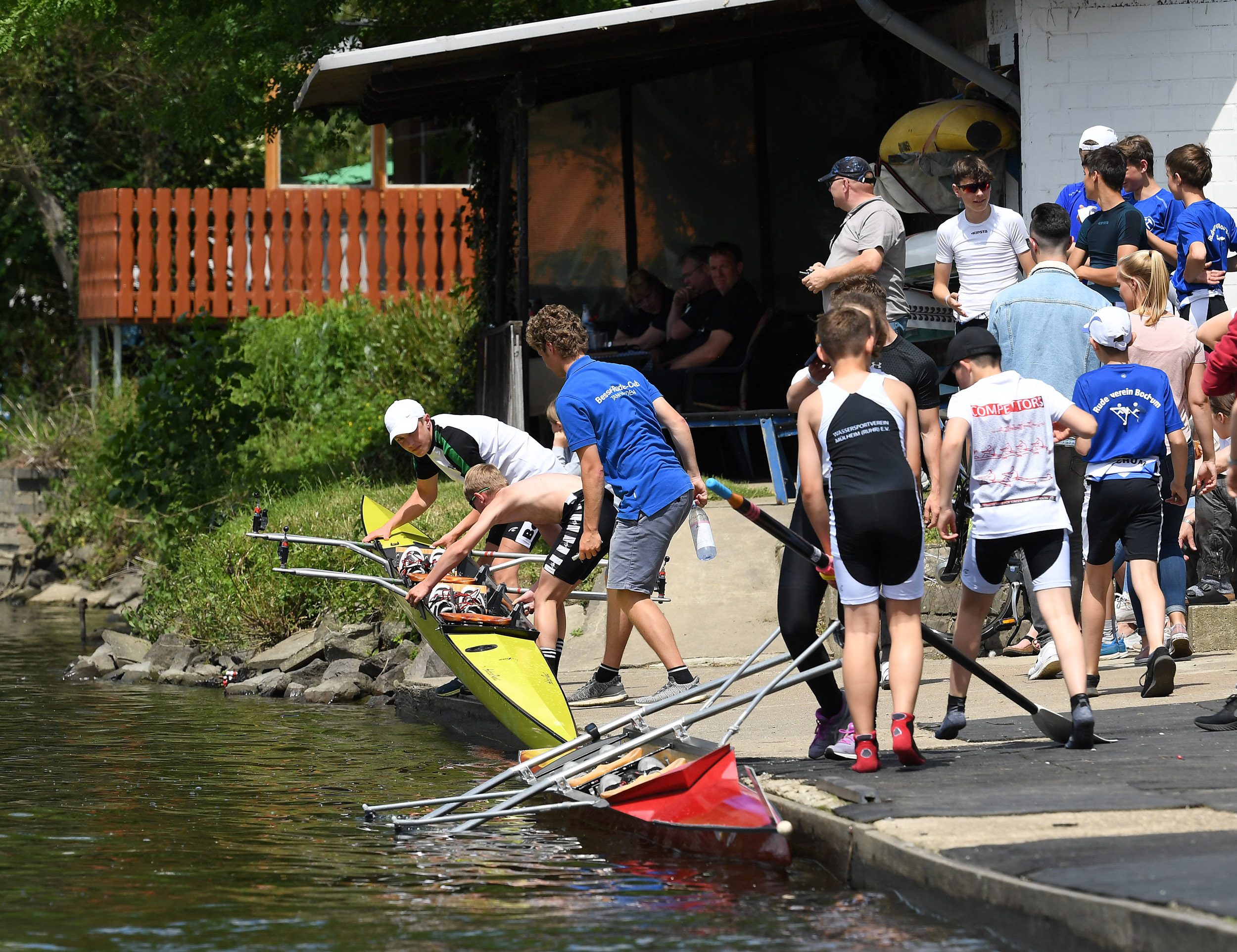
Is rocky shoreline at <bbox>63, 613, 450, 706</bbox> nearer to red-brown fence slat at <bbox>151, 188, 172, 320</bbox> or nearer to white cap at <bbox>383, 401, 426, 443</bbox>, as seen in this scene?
white cap at <bbox>383, 401, 426, 443</bbox>

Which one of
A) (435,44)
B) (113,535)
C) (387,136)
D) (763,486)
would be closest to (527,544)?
(763,486)

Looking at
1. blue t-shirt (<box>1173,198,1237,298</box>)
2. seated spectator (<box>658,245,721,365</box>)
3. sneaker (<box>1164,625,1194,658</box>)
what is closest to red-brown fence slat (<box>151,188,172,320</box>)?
seated spectator (<box>658,245,721,365</box>)

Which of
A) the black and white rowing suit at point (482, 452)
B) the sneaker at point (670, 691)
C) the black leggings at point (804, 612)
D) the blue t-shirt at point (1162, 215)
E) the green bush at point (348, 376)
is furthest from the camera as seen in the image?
the green bush at point (348, 376)

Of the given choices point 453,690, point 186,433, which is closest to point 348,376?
point 186,433

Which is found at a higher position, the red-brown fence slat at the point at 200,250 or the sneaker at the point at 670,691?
the red-brown fence slat at the point at 200,250

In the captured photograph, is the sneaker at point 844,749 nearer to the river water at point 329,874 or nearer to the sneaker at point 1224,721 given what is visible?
the river water at point 329,874

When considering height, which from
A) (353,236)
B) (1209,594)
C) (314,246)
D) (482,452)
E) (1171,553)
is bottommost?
(1209,594)

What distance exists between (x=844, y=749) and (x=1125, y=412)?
2.25 m

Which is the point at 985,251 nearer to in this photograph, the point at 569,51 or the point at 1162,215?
the point at 1162,215

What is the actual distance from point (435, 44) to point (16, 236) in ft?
49.1

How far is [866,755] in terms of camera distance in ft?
21.6

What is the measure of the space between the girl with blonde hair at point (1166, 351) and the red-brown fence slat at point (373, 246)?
14657 millimetres

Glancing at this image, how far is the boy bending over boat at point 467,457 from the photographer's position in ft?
32.0

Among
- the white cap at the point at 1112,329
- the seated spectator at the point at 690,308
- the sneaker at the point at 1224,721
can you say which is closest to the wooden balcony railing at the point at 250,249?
the seated spectator at the point at 690,308
